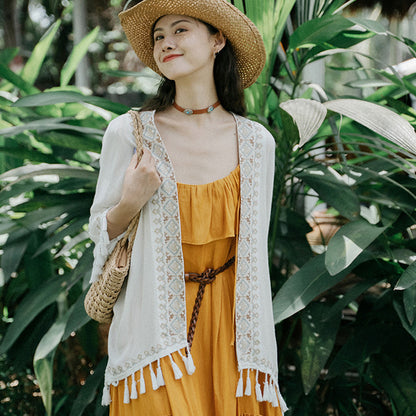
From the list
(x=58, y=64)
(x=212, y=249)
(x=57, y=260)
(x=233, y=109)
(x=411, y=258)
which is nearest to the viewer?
(x=212, y=249)

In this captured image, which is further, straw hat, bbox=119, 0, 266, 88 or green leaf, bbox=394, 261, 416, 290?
green leaf, bbox=394, 261, 416, 290

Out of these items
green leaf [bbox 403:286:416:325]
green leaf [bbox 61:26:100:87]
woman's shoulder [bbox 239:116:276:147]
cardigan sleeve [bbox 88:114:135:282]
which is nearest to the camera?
cardigan sleeve [bbox 88:114:135:282]

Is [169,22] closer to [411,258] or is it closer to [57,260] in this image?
[411,258]

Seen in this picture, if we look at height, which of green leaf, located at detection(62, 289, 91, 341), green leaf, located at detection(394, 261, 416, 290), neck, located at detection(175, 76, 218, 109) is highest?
neck, located at detection(175, 76, 218, 109)

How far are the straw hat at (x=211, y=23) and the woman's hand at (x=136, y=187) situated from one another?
385 mm

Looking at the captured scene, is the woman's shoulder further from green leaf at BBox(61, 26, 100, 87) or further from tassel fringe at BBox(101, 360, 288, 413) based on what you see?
green leaf at BBox(61, 26, 100, 87)

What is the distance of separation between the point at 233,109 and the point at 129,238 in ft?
1.54

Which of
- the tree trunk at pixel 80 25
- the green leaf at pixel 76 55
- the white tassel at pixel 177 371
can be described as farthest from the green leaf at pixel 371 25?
the tree trunk at pixel 80 25

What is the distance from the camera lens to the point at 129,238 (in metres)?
1.67

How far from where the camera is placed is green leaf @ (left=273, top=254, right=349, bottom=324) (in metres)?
2.16

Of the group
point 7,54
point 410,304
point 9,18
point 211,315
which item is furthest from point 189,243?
point 9,18

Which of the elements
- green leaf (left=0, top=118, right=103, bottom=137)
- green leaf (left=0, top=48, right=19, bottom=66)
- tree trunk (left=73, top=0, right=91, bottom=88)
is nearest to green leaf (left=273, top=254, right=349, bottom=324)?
green leaf (left=0, top=118, right=103, bottom=137)

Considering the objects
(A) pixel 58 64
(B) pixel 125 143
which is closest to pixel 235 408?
(B) pixel 125 143

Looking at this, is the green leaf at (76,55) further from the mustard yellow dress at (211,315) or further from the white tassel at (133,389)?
the white tassel at (133,389)
